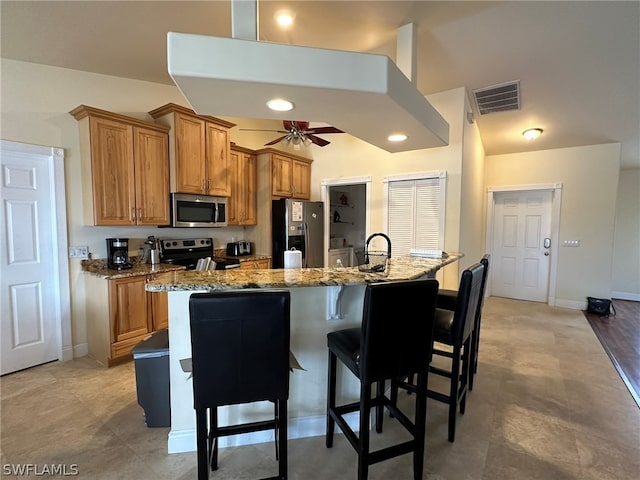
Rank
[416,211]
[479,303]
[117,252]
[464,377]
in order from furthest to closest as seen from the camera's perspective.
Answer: [416,211]
[117,252]
[479,303]
[464,377]

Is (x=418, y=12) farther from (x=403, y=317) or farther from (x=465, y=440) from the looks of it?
(x=465, y=440)

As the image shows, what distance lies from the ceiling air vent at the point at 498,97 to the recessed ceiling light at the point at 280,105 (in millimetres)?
2847

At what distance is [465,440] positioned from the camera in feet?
6.53

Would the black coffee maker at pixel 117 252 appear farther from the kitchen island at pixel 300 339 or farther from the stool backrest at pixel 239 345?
the stool backrest at pixel 239 345

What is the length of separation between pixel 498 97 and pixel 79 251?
5.06 meters

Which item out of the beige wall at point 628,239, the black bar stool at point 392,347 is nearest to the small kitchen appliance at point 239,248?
the black bar stool at point 392,347

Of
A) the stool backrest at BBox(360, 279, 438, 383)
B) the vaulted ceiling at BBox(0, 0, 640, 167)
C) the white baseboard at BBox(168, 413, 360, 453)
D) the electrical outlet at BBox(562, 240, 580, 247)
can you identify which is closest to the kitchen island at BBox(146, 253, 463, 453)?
the white baseboard at BBox(168, 413, 360, 453)

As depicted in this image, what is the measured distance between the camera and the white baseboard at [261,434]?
1.86 metres

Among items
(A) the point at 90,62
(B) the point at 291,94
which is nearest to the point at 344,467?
(B) the point at 291,94

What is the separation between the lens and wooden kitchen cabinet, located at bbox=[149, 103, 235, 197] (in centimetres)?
343

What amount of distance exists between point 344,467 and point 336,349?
67 centimetres

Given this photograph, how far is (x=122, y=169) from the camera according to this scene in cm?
312

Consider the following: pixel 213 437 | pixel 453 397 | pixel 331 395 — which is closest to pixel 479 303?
pixel 453 397

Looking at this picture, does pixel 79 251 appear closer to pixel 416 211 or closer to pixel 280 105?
pixel 280 105
